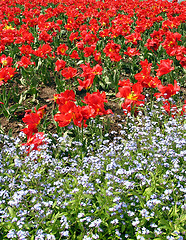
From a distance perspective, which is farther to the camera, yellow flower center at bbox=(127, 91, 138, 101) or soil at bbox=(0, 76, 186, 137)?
soil at bbox=(0, 76, 186, 137)

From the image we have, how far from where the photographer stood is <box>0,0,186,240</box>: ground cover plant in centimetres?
213

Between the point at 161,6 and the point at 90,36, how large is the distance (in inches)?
249

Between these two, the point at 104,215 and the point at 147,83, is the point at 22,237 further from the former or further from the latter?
the point at 147,83

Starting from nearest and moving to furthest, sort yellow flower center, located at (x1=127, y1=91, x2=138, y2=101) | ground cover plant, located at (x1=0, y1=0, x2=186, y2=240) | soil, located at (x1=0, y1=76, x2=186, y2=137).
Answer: ground cover plant, located at (x1=0, y1=0, x2=186, y2=240), yellow flower center, located at (x1=127, y1=91, x2=138, y2=101), soil, located at (x1=0, y1=76, x2=186, y2=137)

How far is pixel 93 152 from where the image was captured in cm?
298

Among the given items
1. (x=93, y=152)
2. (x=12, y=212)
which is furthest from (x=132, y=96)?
(x=12, y=212)

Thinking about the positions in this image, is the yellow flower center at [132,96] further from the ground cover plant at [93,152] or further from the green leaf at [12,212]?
the green leaf at [12,212]

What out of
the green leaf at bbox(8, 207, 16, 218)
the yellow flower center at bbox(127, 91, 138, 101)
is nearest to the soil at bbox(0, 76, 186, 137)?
the yellow flower center at bbox(127, 91, 138, 101)

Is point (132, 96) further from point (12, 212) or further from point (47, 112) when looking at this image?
point (12, 212)

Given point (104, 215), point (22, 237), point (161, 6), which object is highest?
point (161, 6)

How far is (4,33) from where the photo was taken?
18.5ft

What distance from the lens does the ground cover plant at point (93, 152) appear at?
6.98ft

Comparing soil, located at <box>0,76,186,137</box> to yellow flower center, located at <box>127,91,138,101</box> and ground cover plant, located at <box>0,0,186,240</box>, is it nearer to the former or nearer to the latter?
ground cover plant, located at <box>0,0,186,240</box>

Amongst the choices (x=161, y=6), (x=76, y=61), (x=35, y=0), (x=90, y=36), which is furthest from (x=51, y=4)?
(x=90, y=36)
